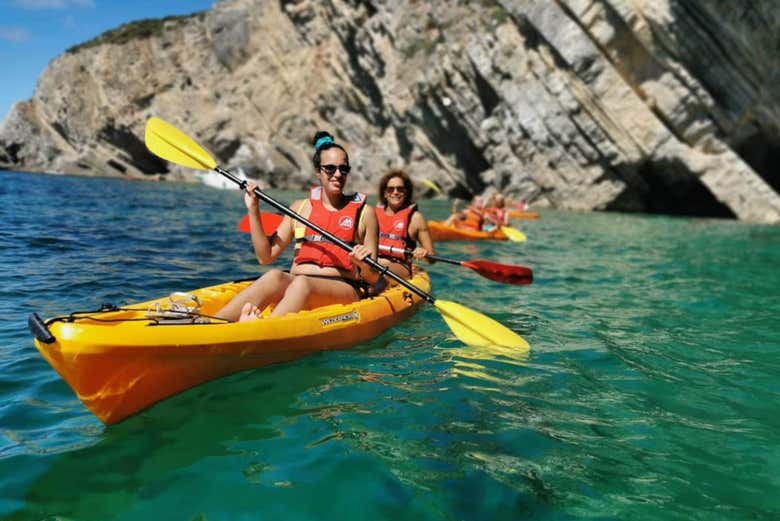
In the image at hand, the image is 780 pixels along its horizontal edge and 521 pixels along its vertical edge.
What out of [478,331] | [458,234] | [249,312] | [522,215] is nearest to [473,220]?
[458,234]

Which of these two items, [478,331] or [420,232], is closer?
[478,331]

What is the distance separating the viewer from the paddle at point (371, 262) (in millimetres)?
4848

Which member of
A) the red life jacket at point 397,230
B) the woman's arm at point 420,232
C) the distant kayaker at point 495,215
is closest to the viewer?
the red life jacket at point 397,230

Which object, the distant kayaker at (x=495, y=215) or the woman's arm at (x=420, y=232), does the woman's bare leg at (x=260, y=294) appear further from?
the distant kayaker at (x=495, y=215)

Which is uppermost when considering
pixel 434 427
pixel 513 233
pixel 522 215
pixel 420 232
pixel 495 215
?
pixel 420 232

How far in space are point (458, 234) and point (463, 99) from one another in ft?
56.1

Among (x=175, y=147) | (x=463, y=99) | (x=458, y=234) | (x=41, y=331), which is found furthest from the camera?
(x=463, y=99)

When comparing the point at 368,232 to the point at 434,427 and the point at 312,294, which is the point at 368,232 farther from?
the point at 434,427

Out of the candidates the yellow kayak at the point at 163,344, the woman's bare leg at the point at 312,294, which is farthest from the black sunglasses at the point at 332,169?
the yellow kayak at the point at 163,344

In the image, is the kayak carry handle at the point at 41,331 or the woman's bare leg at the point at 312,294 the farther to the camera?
the woman's bare leg at the point at 312,294

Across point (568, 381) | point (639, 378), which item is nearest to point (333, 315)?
point (568, 381)

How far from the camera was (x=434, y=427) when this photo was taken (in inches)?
131

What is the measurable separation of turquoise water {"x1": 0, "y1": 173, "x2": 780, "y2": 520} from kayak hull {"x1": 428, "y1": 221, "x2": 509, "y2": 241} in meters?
5.92

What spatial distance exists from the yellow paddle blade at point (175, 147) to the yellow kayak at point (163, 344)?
1.18 meters
